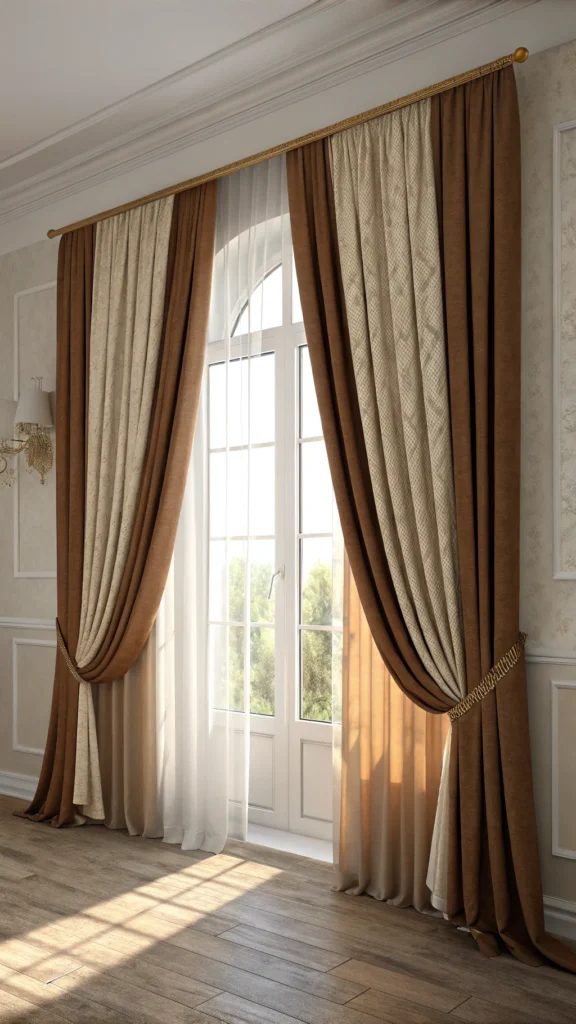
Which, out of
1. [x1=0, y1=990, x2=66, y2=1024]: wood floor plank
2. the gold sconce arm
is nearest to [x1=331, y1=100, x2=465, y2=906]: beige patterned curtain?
[x1=0, y1=990, x2=66, y2=1024]: wood floor plank

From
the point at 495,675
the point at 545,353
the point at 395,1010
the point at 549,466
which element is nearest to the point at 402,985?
the point at 395,1010

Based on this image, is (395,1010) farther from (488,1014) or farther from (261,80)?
(261,80)

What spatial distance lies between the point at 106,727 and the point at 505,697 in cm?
215

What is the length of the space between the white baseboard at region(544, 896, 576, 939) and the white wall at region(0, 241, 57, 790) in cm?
281

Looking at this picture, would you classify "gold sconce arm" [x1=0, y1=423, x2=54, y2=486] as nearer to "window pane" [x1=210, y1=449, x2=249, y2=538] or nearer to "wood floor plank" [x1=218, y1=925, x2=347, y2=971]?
"window pane" [x1=210, y1=449, x2=249, y2=538]

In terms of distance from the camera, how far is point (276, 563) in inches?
157

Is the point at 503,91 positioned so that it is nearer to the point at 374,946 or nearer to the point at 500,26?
the point at 500,26

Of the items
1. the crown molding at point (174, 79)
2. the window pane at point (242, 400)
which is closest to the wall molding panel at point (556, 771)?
the window pane at point (242, 400)

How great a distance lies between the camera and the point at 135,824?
13.4 ft

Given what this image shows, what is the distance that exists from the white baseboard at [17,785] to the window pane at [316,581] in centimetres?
194

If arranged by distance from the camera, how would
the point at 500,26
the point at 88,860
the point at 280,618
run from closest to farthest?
the point at 500,26
the point at 88,860
the point at 280,618

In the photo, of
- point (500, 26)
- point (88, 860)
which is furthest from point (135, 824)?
point (500, 26)

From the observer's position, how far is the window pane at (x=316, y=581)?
386 centimetres

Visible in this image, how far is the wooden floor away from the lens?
2.46 metres
